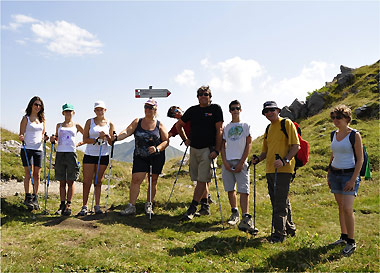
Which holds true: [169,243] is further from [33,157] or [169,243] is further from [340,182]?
[33,157]

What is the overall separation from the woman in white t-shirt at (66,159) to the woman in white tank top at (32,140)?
2.21 feet

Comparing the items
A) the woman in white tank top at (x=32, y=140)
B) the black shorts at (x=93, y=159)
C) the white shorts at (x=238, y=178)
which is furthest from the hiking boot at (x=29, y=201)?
the white shorts at (x=238, y=178)

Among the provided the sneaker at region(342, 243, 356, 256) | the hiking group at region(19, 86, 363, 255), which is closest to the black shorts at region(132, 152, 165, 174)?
the hiking group at region(19, 86, 363, 255)

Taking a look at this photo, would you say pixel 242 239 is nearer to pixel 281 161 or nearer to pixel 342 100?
pixel 281 161

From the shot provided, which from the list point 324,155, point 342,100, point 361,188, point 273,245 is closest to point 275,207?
point 273,245

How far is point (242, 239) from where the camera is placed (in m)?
7.65

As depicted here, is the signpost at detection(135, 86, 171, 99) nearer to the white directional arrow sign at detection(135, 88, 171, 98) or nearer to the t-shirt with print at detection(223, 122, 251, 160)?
the white directional arrow sign at detection(135, 88, 171, 98)

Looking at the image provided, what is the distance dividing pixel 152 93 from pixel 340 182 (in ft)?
24.4

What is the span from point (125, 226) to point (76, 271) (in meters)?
2.56

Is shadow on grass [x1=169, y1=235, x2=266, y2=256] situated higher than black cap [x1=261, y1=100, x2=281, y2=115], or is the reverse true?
black cap [x1=261, y1=100, x2=281, y2=115]

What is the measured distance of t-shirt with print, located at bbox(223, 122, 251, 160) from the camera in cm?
849

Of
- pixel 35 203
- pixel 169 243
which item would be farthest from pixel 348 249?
pixel 35 203

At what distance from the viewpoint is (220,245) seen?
24.1ft

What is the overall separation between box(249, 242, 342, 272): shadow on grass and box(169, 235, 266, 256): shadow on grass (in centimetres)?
73
